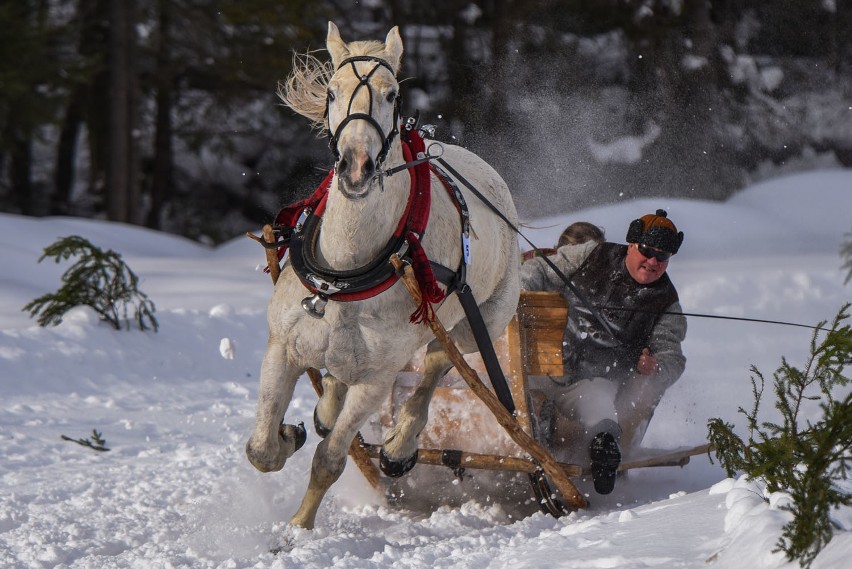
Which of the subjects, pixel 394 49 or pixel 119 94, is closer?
pixel 394 49

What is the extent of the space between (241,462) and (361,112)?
8.73 ft

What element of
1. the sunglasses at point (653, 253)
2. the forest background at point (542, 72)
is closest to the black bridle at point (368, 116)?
the sunglasses at point (653, 253)

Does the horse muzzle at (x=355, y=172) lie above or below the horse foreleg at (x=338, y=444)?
above

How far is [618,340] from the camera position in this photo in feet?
17.7

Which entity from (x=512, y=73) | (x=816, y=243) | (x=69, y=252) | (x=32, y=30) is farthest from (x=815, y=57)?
(x=69, y=252)

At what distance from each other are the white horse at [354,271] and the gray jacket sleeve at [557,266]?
1.09 m

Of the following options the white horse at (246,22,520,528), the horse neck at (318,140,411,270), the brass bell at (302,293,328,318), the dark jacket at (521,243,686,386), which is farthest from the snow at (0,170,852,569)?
the horse neck at (318,140,411,270)

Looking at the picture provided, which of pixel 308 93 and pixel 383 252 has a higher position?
pixel 308 93

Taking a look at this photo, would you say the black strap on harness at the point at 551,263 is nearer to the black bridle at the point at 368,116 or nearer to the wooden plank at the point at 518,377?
the wooden plank at the point at 518,377

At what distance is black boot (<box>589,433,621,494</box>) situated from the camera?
4770 mm

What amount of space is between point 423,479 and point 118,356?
3.17 m

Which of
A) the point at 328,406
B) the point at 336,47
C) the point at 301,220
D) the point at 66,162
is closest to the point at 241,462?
the point at 328,406

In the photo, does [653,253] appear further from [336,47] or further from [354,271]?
[336,47]

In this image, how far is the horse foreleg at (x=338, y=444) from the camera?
3.95 meters
